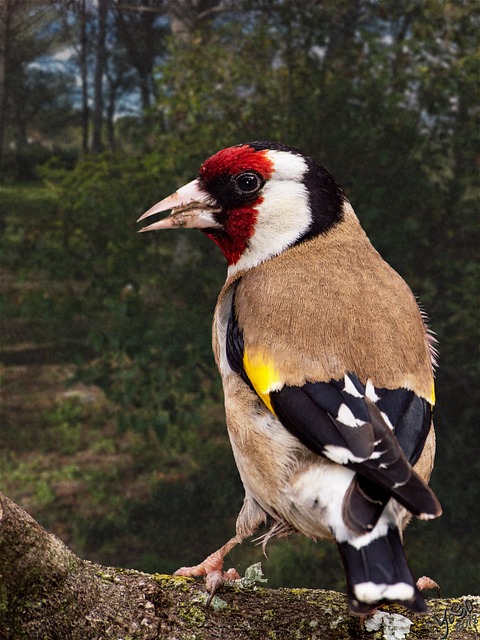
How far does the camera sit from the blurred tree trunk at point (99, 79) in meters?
4.34

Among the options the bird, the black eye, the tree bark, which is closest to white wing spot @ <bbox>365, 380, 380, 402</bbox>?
the bird

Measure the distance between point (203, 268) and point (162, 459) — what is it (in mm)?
1013

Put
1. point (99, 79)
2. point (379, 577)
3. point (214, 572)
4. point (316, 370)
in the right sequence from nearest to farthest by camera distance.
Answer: point (379, 577) → point (316, 370) → point (214, 572) → point (99, 79)

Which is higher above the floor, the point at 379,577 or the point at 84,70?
the point at 84,70

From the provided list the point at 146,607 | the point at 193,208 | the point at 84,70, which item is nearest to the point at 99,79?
the point at 84,70

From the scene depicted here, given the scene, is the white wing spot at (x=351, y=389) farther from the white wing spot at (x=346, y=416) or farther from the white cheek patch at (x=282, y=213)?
the white cheek patch at (x=282, y=213)

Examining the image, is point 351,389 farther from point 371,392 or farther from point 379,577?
point 379,577

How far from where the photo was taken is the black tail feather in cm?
143

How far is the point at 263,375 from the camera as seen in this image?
5.94ft

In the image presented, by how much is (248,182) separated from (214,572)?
977 mm

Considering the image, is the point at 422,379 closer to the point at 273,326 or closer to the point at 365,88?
the point at 273,326

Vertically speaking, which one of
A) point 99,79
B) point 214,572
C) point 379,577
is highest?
point 99,79

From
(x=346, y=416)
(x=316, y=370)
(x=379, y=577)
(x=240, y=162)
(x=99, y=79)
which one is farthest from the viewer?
(x=99, y=79)

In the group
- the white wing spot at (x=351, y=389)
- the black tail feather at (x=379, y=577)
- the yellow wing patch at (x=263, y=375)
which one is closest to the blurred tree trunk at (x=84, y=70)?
the yellow wing patch at (x=263, y=375)
